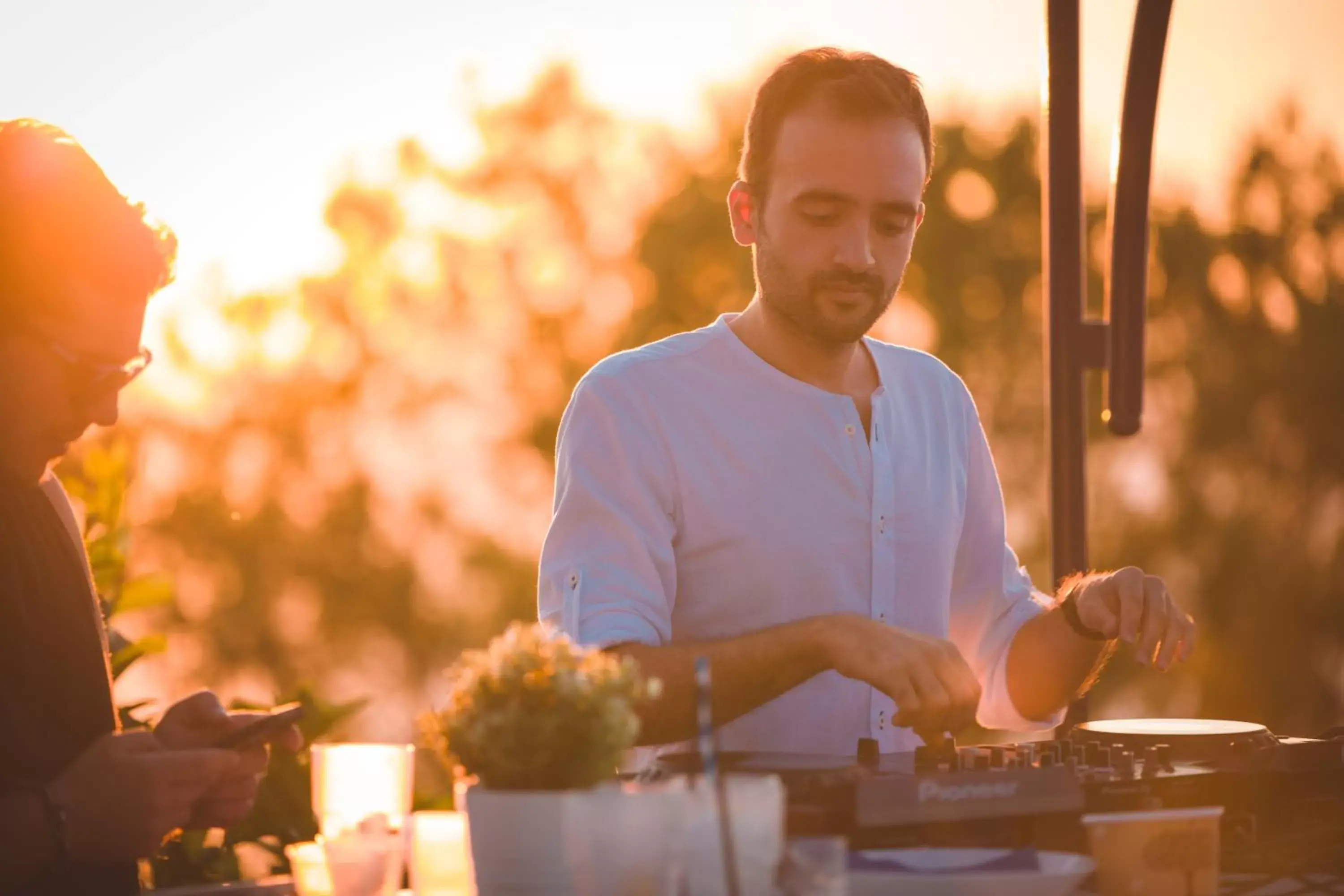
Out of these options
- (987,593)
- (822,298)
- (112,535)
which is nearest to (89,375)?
(822,298)

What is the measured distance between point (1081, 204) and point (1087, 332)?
0.91 feet

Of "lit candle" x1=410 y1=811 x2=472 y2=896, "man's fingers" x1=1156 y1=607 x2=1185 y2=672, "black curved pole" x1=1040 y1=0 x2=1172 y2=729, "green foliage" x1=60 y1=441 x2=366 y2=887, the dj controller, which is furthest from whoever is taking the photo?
"green foliage" x1=60 y1=441 x2=366 y2=887

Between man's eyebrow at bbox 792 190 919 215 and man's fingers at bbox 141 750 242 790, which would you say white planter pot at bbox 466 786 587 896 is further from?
man's eyebrow at bbox 792 190 919 215

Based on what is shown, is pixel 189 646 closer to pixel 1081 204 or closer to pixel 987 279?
pixel 987 279

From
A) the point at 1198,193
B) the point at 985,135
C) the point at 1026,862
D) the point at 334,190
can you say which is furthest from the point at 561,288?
the point at 1026,862

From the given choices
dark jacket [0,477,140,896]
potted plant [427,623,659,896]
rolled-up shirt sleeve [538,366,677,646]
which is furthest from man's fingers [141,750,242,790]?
rolled-up shirt sleeve [538,366,677,646]

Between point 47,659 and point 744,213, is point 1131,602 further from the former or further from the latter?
point 47,659

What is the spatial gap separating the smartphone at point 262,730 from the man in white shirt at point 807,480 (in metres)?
0.67

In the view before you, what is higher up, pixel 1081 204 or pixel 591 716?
pixel 1081 204

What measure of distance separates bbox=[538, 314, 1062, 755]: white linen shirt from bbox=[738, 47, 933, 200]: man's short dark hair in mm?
370

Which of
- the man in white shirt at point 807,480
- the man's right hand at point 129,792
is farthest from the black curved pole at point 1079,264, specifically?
the man's right hand at point 129,792

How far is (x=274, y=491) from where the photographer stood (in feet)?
71.5

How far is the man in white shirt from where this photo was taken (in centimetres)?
282

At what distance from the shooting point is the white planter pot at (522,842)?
1598mm
